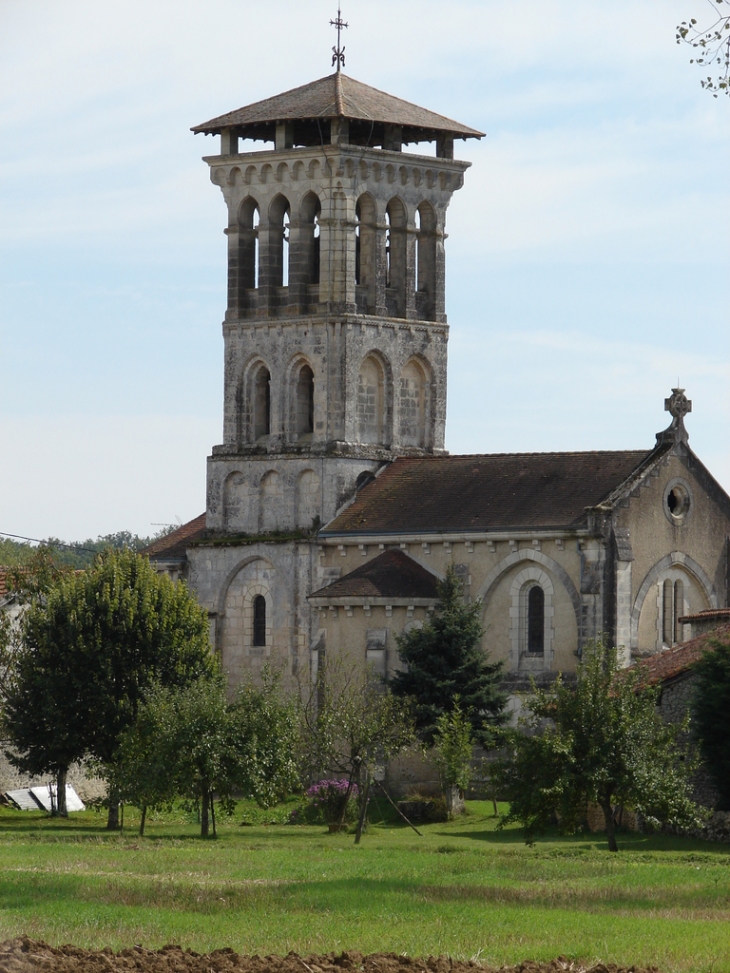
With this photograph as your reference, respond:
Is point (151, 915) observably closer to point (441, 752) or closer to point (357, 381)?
point (441, 752)

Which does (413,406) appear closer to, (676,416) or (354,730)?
(676,416)

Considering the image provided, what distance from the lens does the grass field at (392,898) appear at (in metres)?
31.0

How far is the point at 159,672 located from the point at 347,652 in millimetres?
7032

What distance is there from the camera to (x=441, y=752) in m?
56.5

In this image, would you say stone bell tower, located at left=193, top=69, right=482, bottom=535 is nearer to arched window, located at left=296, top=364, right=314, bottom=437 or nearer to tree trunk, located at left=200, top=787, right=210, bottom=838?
arched window, located at left=296, top=364, right=314, bottom=437

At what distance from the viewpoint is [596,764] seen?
4562 cm

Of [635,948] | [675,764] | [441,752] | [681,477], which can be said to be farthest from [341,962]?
[681,477]

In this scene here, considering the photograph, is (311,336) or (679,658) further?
(311,336)

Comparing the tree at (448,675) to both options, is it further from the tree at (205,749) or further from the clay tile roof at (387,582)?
the tree at (205,749)

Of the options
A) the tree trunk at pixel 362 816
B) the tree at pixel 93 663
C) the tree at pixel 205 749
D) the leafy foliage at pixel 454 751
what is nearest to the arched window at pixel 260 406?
the tree at pixel 93 663

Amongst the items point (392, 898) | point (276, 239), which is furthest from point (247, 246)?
point (392, 898)

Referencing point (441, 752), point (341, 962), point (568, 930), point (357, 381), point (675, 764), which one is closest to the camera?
point (341, 962)

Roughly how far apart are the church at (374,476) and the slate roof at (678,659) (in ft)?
15.3

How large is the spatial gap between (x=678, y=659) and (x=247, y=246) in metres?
23.3
